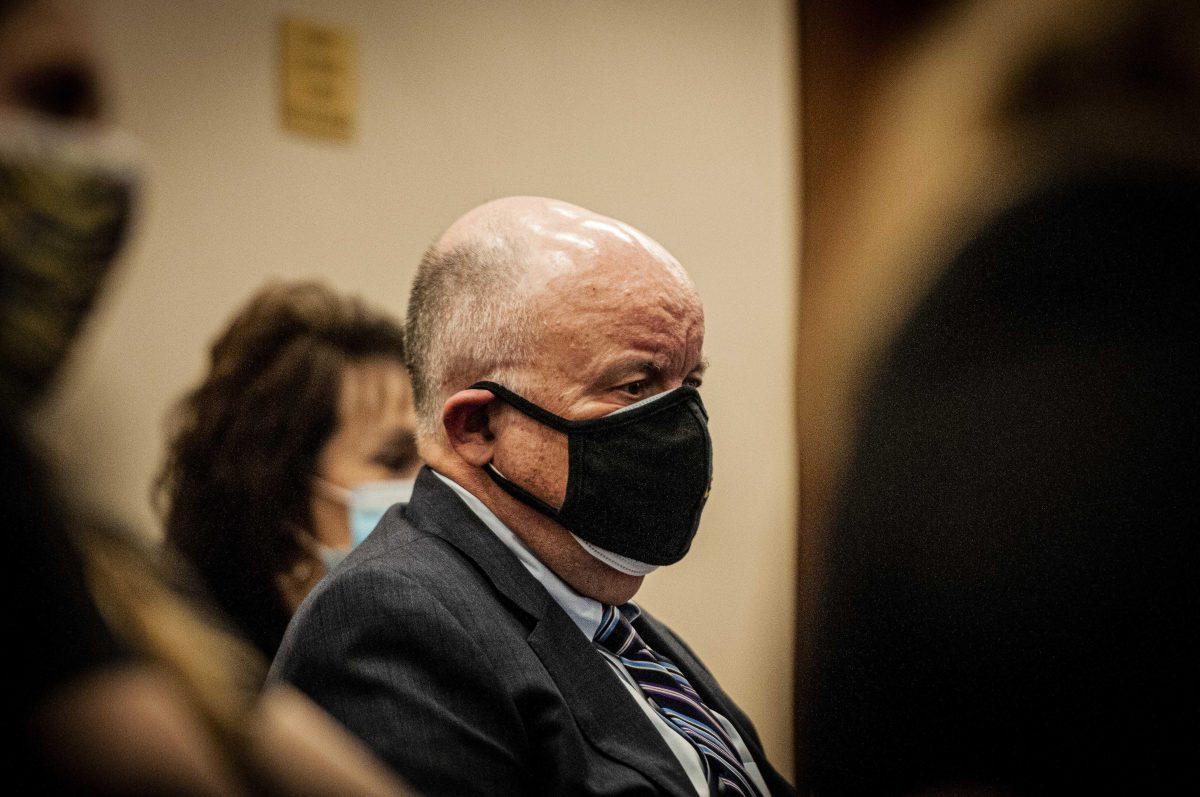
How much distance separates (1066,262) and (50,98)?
0.81 feet

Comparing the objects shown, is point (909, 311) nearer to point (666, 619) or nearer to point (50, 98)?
point (50, 98)

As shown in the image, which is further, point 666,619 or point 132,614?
point 666,619

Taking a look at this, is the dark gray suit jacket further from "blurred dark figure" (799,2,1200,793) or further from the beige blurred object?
"blurred dark figure" (799,2,1200,793)

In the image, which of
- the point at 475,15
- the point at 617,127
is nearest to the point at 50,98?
the point at 475,15

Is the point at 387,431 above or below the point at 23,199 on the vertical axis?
below

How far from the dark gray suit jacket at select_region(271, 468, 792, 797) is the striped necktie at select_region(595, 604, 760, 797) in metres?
0.03

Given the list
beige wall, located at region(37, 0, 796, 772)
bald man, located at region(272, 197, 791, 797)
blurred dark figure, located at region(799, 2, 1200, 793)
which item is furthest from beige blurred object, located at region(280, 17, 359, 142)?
blurred dark figure, located at region(799, 2, 1200, 793)

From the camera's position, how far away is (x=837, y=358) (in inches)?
8.9

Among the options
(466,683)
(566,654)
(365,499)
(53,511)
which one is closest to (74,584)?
(53,511)

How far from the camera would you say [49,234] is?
0.85 feet

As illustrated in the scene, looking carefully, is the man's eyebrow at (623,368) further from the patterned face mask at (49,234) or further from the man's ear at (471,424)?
the patterned face mask at (49,234)

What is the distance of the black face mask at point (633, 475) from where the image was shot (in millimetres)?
984

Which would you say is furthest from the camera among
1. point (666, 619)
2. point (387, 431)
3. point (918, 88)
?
point (387, 431)

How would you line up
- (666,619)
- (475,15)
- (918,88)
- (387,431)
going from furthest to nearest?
1. (387,431)
2. (475,15)
3. (666,619)
4. (918,88)
